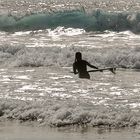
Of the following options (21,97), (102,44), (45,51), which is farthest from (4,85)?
(102,44)

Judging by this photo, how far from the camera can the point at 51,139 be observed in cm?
1484

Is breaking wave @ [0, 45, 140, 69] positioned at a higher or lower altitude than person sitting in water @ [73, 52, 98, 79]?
lower

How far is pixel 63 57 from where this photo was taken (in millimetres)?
30062

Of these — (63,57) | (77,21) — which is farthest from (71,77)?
(77,21)

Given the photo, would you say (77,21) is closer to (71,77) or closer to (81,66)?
(71,77)

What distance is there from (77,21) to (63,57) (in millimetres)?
16033

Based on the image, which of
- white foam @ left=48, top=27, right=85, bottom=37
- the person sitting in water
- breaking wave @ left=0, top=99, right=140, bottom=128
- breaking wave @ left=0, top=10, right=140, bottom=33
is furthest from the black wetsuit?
breaking wave @ left=0, top=10, right=140, bottom=33

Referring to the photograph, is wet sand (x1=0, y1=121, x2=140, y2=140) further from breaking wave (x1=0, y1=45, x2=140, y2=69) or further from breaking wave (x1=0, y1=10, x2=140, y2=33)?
breaking wave (x1=0, y1=10, x2=140, y2=33)

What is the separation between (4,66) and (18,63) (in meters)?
0.82

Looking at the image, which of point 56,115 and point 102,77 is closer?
point 56,115

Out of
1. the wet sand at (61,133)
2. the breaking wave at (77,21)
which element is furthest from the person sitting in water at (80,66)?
the breaking wave at (77,21)

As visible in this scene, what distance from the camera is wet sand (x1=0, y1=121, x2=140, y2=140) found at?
15031 mm

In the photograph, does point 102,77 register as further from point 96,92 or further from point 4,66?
point 4,66

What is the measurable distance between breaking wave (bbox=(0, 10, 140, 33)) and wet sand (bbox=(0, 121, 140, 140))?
1009 inches
